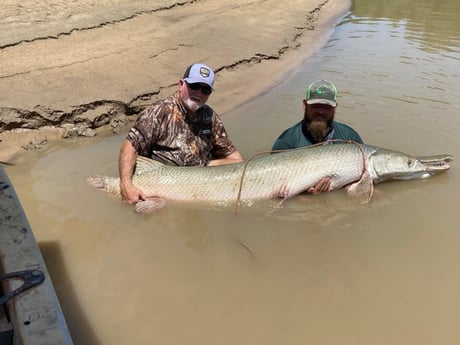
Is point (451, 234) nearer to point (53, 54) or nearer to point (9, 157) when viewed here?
point (9, 157)

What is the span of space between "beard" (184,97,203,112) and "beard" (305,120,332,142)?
3.56 ft

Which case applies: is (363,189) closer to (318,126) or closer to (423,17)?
(318,126)

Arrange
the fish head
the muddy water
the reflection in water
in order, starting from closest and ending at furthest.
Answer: the muddy water
the fish head
the reflection in water

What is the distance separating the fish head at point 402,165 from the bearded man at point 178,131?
61.7 inches

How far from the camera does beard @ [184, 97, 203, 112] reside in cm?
440

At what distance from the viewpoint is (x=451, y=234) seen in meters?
4.40

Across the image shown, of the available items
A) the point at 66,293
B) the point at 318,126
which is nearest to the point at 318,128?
the point at 318,126

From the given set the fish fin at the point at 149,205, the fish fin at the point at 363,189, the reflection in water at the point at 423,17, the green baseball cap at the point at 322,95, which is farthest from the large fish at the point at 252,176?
the reflection in water at the point at 423,17

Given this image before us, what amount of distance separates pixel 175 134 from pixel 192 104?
362mm

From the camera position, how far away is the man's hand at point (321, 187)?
4509mm

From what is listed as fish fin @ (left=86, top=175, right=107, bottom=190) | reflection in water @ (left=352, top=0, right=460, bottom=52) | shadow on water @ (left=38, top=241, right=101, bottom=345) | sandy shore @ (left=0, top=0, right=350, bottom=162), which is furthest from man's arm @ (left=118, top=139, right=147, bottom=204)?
reflection in water @ (left=352, top=0, right=460, bottom=52)

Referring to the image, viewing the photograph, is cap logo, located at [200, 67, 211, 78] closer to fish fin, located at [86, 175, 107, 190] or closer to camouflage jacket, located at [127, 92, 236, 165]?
camouflage jacket, located at [127, 92, 236, 165]

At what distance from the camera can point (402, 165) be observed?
4871 millimetres

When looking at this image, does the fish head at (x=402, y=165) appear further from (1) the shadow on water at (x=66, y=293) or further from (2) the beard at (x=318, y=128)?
(1) the shadow on water at (x=66, y=293)
